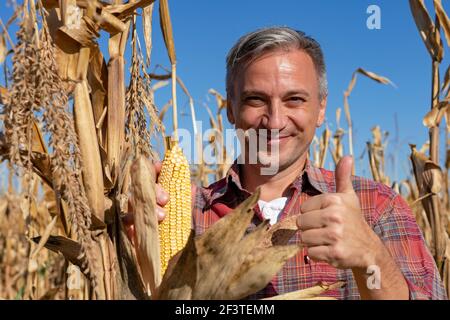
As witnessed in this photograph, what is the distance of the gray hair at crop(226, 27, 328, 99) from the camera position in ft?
6.93

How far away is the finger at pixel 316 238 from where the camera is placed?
46.6 inches

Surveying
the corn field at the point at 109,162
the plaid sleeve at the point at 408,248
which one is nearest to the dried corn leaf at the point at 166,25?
the corn field at the point at 109,162

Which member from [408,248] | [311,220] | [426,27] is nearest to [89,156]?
[311,220]

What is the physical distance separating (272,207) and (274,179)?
0.16 metres

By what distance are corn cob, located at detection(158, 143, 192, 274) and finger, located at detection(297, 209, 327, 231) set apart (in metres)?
0.37

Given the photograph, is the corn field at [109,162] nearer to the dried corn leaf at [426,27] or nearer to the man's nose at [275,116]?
the man's nose at [275,116]

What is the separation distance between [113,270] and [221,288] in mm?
376

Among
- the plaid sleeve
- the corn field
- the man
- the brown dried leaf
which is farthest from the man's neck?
the brown dried leaf

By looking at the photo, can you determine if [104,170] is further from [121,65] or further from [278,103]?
[278,103]

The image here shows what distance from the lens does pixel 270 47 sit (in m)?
2.11

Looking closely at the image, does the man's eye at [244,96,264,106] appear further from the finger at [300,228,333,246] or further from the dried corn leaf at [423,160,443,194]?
the dried corn leaf at [423,160,443,194]

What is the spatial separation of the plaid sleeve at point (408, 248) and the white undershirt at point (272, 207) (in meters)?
0.38

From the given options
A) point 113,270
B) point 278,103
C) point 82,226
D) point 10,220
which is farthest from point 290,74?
point 10,220

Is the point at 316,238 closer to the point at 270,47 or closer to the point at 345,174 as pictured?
the point at 345,174
